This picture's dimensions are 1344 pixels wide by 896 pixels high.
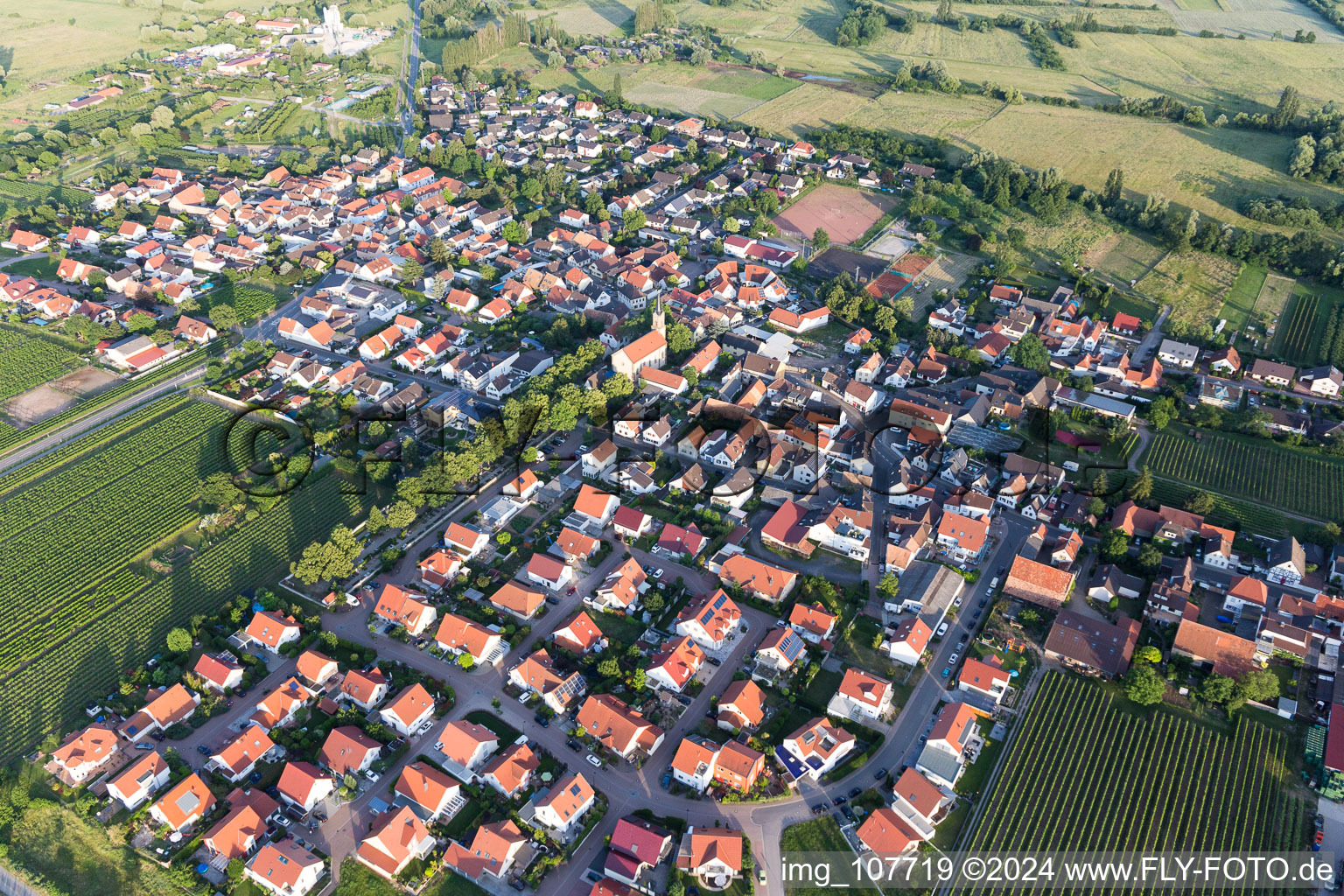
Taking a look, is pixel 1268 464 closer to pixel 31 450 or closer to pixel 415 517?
pixel 415 517

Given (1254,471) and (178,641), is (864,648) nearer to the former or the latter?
(1254,471)

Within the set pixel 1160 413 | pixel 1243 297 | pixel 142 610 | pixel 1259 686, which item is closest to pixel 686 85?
pixel 1243 297

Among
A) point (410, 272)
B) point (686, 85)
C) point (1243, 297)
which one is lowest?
point (410, 272)

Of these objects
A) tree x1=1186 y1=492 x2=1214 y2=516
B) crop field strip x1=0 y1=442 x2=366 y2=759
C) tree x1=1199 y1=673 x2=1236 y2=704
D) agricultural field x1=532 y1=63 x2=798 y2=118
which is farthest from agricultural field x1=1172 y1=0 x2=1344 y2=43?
crop field strip x1=0 y1=442 x2=366 y2=759

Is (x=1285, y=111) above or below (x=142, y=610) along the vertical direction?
above

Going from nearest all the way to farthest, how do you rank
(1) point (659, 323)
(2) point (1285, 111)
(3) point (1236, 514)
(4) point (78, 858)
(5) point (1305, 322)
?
(4) point (78, 858), (3) point (1236, 514), (1) point (659, 323), (5) point (1305, 322), (2) point (1285, 111)

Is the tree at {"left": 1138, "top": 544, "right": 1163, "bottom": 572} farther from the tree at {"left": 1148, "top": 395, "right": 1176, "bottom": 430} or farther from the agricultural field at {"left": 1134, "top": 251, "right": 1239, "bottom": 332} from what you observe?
the agricultural field at {"left": 1134, "top": 251, "right": 1239, "bottom": 332}

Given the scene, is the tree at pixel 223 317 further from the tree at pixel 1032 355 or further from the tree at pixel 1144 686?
the tree at pixel 1144 686
